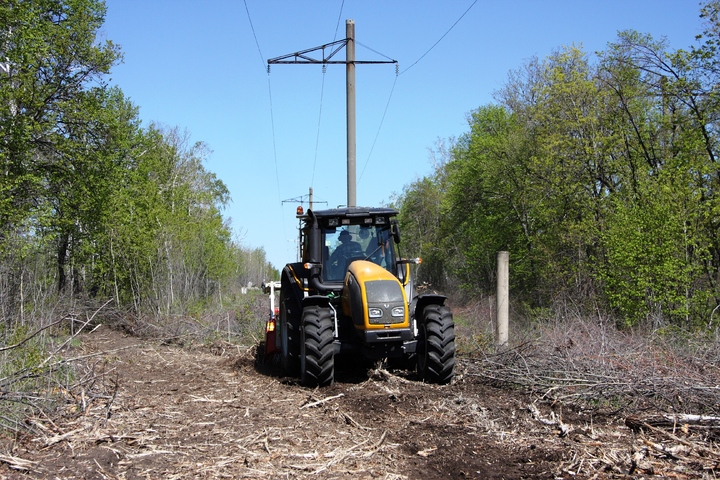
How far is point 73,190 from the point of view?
18.3 m

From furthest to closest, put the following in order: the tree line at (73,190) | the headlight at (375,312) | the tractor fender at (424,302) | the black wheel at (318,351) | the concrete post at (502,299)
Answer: the tree line at (73,190)
the concrete post at (502,299)
the tractor fender at (424,302)
the black wheel at (318,351)
the headlight at (375,312)

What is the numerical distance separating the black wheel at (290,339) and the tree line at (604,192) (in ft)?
20.8

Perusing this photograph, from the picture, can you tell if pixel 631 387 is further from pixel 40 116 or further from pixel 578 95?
pixel 578 95

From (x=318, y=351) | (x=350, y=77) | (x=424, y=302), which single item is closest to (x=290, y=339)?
(x=318, y=351)

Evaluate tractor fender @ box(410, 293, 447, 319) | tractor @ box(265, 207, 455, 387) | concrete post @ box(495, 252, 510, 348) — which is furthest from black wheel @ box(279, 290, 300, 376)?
concrete post @ box(495, 252, 510, 348)

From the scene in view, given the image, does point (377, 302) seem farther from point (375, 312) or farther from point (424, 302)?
point (424, 302)

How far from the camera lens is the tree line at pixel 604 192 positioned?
52.5 feet

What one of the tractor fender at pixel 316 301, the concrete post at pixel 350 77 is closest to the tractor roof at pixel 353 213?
the tractor fender at pixel 316 301

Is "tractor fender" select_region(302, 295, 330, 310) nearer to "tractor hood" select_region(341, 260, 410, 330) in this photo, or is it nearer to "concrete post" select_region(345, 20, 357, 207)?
"tractor hood" select_region(341, 260, 410, 330)

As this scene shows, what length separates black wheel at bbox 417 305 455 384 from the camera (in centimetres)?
847

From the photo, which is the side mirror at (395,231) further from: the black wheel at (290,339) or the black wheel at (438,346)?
the black wheel at (290,339)

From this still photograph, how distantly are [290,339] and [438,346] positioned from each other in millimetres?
2403

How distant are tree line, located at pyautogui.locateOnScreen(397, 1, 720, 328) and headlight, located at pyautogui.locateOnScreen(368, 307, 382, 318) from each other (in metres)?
6.04

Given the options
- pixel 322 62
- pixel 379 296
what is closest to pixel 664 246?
pixel 322 62
